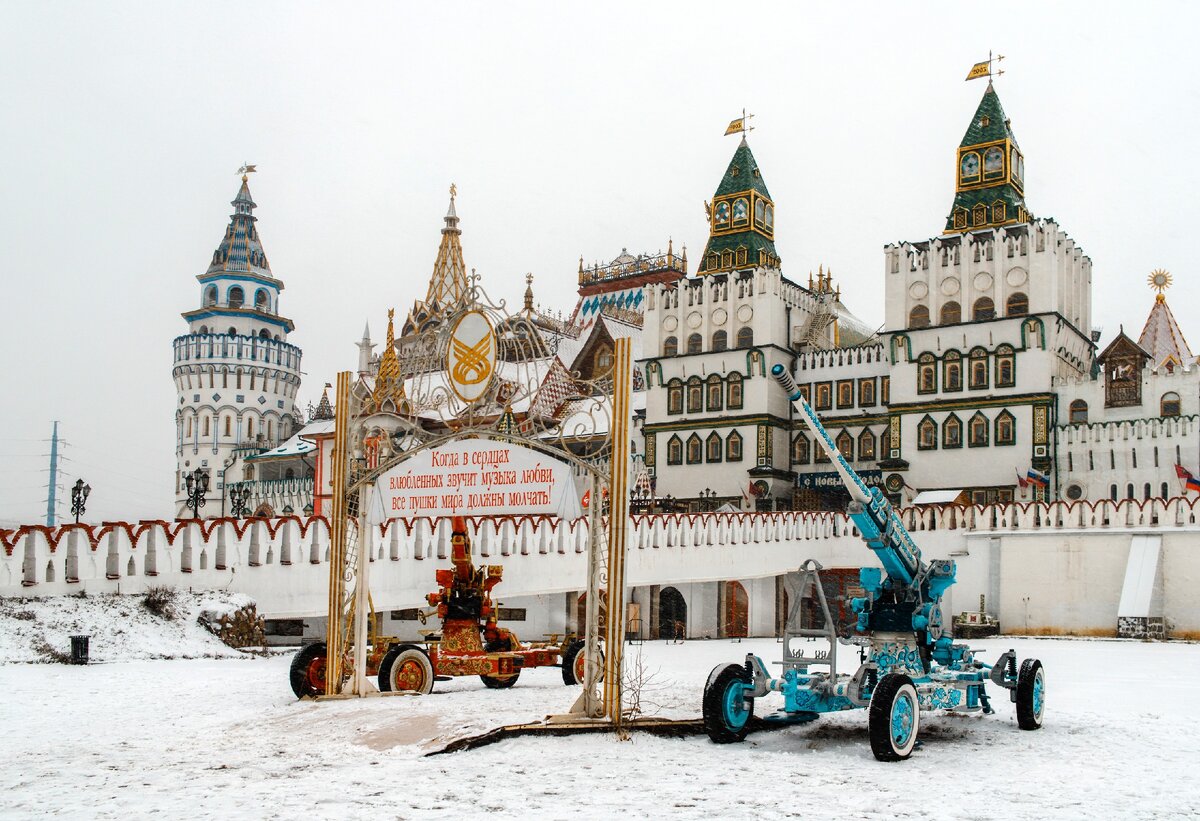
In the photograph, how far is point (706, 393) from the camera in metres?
46.5

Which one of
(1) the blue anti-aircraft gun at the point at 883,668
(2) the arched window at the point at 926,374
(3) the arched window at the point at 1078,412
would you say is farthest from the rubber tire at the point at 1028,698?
(2) the arched window at the point at 926,374

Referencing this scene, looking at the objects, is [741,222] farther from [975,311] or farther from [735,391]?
[975,311]

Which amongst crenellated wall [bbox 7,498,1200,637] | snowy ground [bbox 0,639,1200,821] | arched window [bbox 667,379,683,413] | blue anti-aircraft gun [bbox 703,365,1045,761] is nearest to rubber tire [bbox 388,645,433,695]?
snowy ground [bbox 0,639,1200,821]

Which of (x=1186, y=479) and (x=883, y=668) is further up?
(x=1186, y=479)

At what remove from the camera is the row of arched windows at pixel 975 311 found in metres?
40.3

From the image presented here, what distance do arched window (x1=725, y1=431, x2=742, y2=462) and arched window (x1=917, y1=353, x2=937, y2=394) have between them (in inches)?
285

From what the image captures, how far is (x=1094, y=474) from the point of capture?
3850 cm

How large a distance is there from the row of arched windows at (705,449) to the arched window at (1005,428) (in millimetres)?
9855

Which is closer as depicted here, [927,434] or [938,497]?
[938,497]

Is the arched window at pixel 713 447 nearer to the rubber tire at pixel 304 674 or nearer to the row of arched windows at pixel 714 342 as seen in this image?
the row of arched windows at pixel 714 342

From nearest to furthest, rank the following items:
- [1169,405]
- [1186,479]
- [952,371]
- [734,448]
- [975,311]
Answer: [1186,479]
[1169,405]
[952,371]
[975,311]
[734,448]

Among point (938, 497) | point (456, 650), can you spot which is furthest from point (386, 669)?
point (938, 497)

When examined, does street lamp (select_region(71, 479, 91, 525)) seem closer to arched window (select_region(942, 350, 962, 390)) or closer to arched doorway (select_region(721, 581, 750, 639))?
arched doorway (select_region(721, 581, 750, 639))

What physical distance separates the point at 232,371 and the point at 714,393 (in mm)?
35726
